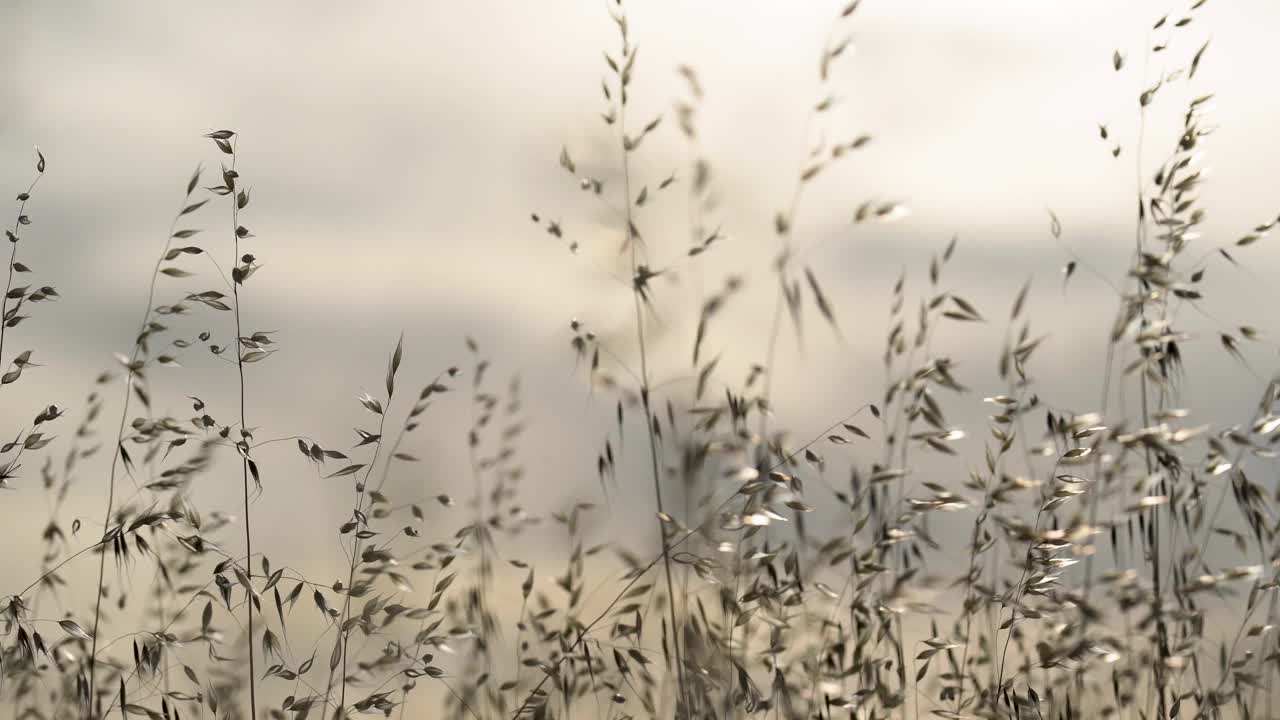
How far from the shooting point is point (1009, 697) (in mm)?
2391

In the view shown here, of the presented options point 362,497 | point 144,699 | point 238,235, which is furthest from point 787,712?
point 238,235

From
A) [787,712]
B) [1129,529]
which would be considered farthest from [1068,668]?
[787,712]

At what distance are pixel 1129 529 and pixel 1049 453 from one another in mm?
331

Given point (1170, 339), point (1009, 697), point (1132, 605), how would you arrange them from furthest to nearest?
point (1170, 339) < point (1009, 697) < point (1132, 605)

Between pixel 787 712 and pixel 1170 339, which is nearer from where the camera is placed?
pixel 787 712

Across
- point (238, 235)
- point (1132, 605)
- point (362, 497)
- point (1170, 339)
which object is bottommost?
point (1132, 605)

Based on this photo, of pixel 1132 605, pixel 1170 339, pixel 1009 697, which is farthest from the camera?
pixel 1170 339

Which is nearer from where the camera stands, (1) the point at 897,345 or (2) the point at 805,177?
(2) the point at 805,177

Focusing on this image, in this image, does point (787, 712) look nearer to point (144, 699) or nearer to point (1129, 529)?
point (1129, 529)

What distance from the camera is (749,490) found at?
227 centimetres

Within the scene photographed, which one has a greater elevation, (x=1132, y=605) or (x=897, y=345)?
(x=897, y=345)

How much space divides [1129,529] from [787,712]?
987 millimetres

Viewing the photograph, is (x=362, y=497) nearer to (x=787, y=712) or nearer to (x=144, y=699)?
(x=144, y=699)

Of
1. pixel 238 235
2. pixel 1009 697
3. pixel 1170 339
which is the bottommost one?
pixel 1009 697
